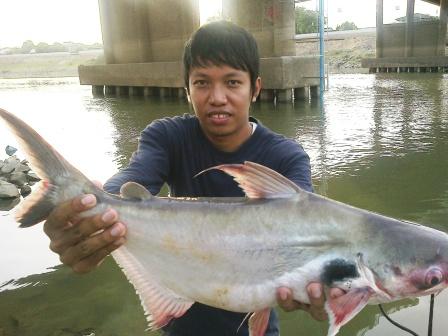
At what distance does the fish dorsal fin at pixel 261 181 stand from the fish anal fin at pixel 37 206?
0.78m

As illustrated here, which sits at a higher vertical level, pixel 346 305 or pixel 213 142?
pixel 213 142

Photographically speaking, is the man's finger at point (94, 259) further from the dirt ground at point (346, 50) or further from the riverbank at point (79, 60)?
the riverbank at point (79, 60)

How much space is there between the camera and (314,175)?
8883 mm

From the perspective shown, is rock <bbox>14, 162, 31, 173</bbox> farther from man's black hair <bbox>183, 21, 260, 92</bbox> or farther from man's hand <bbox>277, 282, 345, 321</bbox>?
man's hand <bbox>277, 282, 345, 321</bbox>

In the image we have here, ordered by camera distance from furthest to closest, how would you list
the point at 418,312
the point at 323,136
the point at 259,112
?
the point at 259,112, the point at 323,136, the point at 418,312

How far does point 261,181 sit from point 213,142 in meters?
0.74

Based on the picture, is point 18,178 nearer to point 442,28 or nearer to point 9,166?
point 9,166

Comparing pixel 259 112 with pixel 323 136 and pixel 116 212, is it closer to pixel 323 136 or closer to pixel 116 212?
pixel 323 136

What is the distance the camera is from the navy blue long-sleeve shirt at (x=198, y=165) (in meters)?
2.59

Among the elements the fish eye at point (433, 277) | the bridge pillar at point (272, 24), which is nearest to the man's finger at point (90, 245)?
the fish eye at point (433, 277)

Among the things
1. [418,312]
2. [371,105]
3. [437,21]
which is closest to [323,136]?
[371,105]

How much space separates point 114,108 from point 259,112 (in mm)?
8139

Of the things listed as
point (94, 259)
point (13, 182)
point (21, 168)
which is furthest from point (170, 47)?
point (94, 259)

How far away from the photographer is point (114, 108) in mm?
22125
